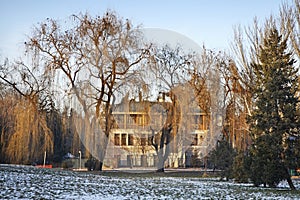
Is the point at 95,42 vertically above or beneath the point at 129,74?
above

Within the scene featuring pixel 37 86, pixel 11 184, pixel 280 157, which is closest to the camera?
pixel 11 184

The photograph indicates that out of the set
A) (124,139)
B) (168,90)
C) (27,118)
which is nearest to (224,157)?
(168,90)

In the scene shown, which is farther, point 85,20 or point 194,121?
point 194,121

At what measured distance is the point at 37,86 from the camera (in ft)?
79.2

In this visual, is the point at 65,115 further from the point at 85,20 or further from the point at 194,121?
the point at 194,121

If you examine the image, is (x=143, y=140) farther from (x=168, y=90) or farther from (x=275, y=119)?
(x=275, y=119)

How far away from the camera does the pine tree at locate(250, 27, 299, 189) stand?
17.1m

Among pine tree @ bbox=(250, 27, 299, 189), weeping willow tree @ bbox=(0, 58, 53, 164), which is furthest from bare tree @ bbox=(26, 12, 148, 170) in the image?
pine tree @ bbox=(250, 27, 299, 189)

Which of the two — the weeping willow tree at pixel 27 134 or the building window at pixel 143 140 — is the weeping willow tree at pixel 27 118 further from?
the building window at pixel 143 140

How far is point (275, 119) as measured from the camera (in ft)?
57.6

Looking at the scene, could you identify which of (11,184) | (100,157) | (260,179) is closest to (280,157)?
(260,179)

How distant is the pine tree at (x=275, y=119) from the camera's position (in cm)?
1714

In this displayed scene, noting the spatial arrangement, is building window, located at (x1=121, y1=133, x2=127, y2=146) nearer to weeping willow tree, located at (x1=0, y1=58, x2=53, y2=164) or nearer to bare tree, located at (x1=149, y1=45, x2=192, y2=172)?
bare tree, located at (x1=149, y1=45, x2=192, y2=172)

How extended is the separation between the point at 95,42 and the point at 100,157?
6.91 m
